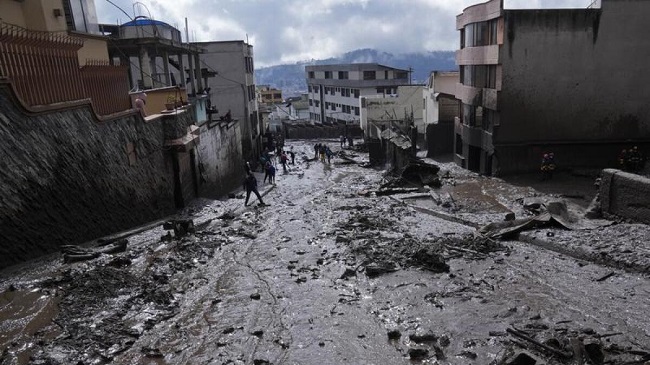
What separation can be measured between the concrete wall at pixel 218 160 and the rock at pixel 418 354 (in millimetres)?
15166

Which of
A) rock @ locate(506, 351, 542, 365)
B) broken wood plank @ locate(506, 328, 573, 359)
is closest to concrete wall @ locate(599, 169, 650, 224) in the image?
broken wood plank @ locate(506, 328, 573, 359)

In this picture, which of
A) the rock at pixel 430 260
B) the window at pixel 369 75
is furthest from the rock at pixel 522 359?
the window at pixel 369 75

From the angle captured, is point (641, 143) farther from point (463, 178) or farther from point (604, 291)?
point (604, 291)

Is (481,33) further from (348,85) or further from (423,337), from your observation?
Result: (348,85)

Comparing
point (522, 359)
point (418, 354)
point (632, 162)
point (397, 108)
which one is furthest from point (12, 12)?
point (397, 108)

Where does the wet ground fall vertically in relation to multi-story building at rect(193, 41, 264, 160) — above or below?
below

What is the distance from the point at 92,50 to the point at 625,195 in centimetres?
2201

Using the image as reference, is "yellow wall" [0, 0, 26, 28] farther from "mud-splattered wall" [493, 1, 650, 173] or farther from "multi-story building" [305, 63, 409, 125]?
"multi-story building" [305, 63, 409, 125]

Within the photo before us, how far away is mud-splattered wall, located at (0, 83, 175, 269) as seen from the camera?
8734 millimetres

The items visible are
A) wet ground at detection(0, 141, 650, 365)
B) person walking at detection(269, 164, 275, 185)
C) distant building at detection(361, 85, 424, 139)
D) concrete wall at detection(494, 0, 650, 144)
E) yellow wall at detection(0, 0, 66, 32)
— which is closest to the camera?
wet ground at detection(0, 141, 650, 365)

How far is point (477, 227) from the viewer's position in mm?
14805

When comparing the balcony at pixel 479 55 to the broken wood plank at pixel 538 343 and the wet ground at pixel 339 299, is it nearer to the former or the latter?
the wet ground at pixel 339 299

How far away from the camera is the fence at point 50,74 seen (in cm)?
955

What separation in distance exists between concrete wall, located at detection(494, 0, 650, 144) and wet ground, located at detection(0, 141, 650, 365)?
14.4m
